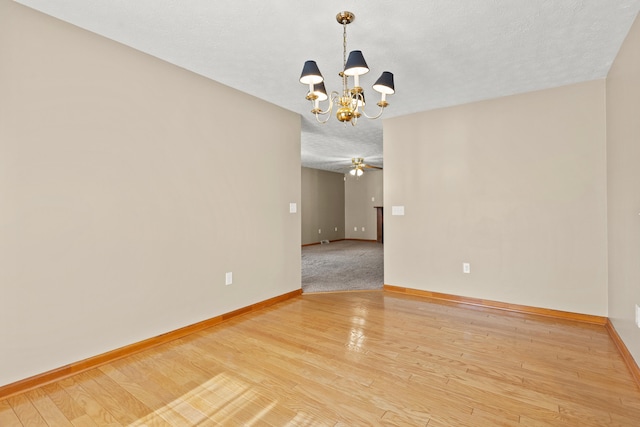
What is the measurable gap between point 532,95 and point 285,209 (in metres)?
3.07

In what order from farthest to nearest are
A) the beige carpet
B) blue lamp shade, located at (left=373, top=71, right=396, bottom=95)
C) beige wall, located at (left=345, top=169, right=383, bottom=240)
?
beige wall, located at (left=345, top=169, right=383, bottom=240), the beige carpet, blue lamp shade, located at (left=373, top=71, right=396, bottom=95)

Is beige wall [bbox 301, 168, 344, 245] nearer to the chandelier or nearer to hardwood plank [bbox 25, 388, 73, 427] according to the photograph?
the chandelier

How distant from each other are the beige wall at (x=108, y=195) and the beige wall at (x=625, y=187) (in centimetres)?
325

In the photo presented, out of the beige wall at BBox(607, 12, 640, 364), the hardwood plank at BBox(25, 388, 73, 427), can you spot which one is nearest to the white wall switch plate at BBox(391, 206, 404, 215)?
the beige wall at BBox(607, 12, 640, 364)

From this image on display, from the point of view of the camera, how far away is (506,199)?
140 inches

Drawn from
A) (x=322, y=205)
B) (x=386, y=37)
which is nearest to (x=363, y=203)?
(x=322, y=205)

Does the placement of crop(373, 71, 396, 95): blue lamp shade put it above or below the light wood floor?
above

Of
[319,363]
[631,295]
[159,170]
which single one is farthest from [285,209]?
[631,295]

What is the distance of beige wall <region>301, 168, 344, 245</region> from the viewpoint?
30.8 ft

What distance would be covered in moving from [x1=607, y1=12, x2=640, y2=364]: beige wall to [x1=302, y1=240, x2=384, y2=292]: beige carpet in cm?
256

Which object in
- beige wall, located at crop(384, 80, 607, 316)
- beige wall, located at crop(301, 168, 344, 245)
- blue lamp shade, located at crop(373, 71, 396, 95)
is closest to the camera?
blue lamp shade, located at crop(373, 71, 396, 95)

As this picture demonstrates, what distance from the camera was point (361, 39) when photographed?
2.32 meters

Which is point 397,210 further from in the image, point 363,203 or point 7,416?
point 363,203

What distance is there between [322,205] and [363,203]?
1578 millimetres
